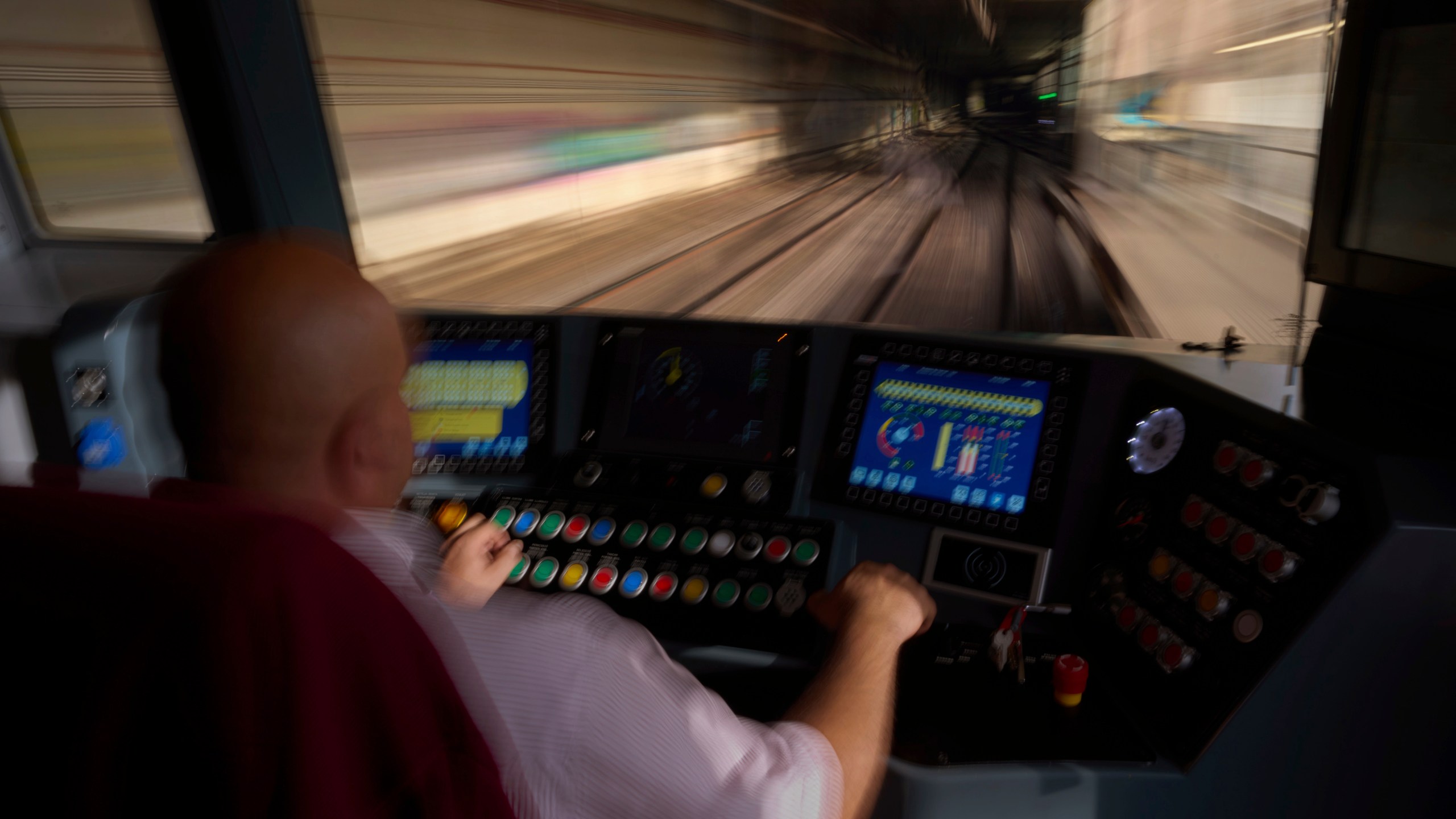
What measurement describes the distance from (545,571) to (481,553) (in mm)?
98

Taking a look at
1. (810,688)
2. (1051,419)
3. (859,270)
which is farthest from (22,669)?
(859,270)

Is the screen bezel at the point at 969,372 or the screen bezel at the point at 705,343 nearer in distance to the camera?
the screen bezel at the point at 969,372

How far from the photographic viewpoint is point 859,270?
1548mm

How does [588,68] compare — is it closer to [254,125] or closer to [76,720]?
[254,125]

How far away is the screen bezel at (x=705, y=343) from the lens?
1.34 m

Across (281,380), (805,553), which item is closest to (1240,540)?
(805,553)

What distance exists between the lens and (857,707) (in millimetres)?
871

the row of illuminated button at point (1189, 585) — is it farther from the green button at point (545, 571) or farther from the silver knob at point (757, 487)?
the green button at point (545, 571)

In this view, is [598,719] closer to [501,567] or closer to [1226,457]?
[501,567]

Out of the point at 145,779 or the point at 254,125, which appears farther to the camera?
the point at 254,125

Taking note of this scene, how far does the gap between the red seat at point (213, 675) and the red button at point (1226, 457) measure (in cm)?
93

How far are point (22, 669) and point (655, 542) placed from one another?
903mm

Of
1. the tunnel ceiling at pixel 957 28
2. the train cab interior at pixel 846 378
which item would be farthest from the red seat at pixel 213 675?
the tunnel ceiling at pixel 957 28

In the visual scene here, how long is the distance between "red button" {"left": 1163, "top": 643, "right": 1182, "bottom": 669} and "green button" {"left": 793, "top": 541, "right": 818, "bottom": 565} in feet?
1.46
